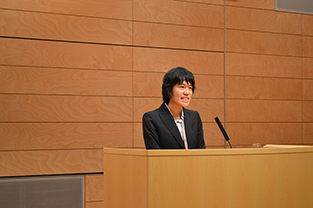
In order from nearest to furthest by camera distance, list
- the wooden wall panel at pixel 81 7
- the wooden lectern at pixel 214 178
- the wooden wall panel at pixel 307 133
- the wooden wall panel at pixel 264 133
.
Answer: the wooden lectern at pixel 214 178 < the wooden wall panel at pixel 81 7 < the wooden wall panel at pixel 264 133 < the wooden wall panel at pixel 307 133

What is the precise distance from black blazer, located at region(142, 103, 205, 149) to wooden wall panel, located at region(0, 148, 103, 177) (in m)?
1.62

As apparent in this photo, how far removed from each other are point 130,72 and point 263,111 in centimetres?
195

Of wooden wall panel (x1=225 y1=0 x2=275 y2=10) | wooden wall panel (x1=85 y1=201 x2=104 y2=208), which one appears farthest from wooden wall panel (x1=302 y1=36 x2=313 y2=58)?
wooden wall panel (x1=85 y1=201 x2=104 y2=208)

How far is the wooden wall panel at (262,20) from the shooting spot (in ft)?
14.5

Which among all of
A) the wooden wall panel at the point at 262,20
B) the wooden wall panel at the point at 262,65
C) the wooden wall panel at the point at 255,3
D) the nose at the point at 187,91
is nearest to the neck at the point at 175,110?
the nose at the point at 187,91

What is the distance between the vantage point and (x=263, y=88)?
4.50 m

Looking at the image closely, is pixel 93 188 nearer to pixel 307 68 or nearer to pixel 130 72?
pixel 130 72

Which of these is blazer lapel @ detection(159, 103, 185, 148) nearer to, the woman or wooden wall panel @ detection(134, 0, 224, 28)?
the woman

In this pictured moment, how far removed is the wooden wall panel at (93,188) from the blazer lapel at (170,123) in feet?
5.71

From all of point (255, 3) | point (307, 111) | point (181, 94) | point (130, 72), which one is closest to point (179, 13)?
point (130, 72)

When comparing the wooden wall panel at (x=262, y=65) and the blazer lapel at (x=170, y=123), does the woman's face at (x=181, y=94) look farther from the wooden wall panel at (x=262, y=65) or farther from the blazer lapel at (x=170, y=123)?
the wooden wall panel at (x=262, y=65)

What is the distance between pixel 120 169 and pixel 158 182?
1.05ft

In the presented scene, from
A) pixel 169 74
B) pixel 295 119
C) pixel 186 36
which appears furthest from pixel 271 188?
pixel 295 119

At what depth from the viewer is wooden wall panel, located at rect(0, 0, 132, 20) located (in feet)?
11.9
